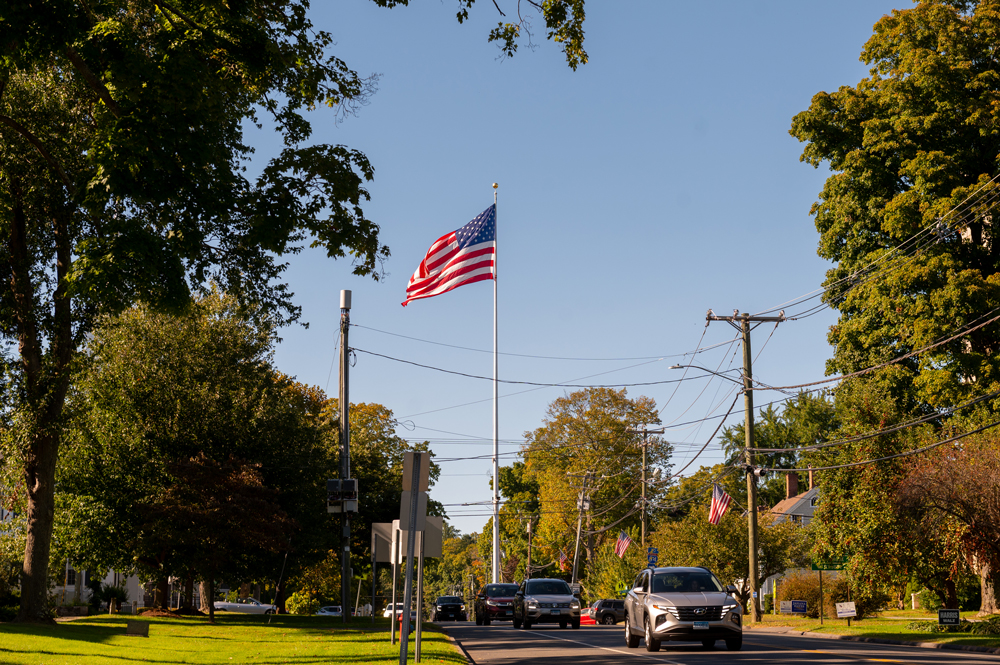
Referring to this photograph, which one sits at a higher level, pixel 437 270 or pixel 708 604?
pixel 437 270

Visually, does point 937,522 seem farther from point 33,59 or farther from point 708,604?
point 33,59

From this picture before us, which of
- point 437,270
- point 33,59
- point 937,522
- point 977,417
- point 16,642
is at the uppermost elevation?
point 437,270

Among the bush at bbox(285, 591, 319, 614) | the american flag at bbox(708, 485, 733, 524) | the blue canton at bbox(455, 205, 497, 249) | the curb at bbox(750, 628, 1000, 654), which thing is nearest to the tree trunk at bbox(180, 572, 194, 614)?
the blue canton at bbox(455, 205, 497, 249)

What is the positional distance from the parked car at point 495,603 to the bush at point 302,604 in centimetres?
3585

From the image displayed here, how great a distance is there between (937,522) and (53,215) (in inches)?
977

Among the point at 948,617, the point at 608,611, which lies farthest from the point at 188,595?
→ the point at 948,617

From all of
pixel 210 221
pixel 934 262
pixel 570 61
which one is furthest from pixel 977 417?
pixel 210 221

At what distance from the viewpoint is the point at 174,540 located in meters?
32.9

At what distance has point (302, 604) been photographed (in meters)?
73.0

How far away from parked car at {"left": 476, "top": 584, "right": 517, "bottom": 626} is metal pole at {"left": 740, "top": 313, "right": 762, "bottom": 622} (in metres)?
9.47

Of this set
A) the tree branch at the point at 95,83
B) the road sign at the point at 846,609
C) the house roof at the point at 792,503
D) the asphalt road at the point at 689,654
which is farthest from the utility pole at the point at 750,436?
the house roof at the point at 792,503

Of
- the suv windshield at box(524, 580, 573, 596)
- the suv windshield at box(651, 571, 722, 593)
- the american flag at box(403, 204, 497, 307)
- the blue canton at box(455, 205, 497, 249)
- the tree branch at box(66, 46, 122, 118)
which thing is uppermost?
the blue canton at box(455, 205, 497, 249)

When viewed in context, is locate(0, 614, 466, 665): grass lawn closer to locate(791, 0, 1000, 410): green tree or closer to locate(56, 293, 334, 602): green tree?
locate(56, 293, 334, 602): green tree

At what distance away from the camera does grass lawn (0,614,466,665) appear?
17.5 meters
